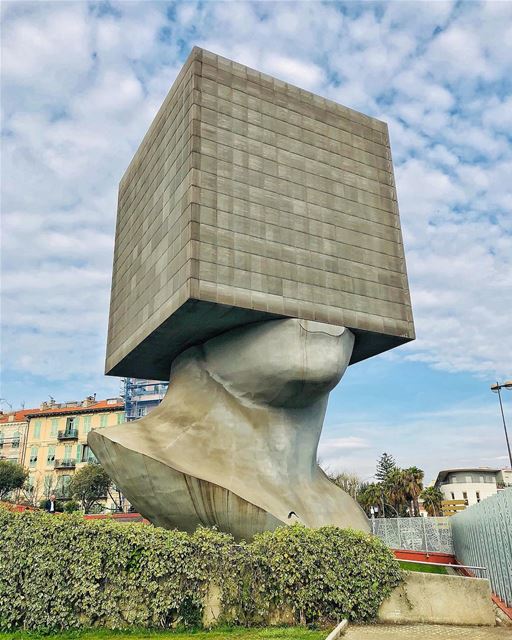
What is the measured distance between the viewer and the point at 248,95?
77.4 feet

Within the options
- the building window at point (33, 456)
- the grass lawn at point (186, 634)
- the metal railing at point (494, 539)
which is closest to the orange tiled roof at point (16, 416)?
the building window at point (33, 456)

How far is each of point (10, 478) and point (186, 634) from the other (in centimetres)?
5158

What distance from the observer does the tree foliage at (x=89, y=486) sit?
5822 cm

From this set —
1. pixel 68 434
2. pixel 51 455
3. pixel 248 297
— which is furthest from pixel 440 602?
pixel 51 455

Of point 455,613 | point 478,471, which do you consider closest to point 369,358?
point 455,613

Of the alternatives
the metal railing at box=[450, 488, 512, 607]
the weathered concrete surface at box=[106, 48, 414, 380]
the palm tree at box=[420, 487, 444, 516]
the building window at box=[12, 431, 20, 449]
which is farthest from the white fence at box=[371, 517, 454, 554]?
the building window at box=[12, 431, 20, 449]

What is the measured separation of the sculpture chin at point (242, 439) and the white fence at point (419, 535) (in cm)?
1590

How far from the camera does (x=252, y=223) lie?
21672 mm

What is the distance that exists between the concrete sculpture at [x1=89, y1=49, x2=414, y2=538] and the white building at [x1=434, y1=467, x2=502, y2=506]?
2500 inches

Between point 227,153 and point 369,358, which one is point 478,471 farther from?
point 227,153

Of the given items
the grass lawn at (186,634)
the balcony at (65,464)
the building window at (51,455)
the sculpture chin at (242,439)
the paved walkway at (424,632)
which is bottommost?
the paved walkway at (424,632)

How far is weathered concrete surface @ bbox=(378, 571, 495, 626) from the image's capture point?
1348 cm

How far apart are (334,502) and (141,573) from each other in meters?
10.6

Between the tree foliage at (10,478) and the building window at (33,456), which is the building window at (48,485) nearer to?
the building window at (33,456)
